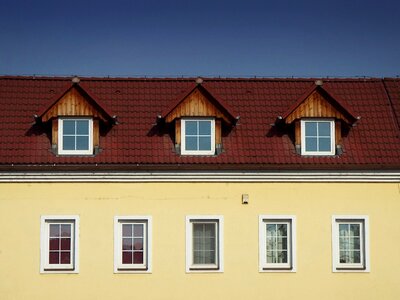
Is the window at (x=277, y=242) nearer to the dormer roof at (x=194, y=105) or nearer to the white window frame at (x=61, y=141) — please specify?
the dormer roof at (x=194, y=105)

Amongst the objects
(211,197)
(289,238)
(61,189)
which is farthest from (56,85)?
(289,238)

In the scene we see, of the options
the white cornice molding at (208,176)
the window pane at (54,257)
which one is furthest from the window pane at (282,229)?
the window pane at (54,257)

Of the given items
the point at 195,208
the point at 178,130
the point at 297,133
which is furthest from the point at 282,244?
the point at 178,130

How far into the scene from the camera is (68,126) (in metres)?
27.5

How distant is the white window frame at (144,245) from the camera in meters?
26.6

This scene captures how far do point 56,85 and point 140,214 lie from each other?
6.63m

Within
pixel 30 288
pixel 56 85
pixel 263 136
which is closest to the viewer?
pixel 30 288

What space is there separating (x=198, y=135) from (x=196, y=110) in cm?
85

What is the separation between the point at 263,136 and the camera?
28.3m

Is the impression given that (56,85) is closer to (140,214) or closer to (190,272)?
(140,214)

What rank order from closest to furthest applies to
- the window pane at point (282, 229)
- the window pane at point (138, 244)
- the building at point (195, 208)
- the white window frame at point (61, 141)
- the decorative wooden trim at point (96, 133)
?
the building at point (195, 208), the window pane at point (138, 244), the window pane at point (282, 229), the white window frame at point (61, 141), the decorative wooden trim at point (96, 133)

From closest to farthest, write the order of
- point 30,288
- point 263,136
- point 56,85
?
point 30,288 < point 263,136 < point 56,85

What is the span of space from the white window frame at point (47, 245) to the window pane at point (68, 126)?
2.94 metres

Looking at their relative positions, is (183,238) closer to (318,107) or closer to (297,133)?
(297,133)
